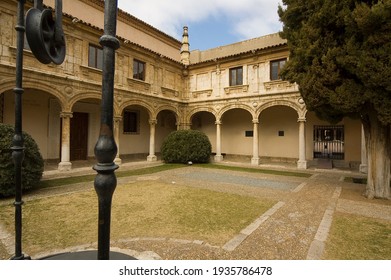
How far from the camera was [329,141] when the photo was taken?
50.7 ft

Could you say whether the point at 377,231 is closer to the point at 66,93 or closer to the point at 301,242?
the point at 301,242

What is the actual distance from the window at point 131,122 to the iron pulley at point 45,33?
15852 mm

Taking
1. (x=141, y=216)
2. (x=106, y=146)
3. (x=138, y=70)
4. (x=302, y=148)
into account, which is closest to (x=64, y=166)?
(x=138, y=70)

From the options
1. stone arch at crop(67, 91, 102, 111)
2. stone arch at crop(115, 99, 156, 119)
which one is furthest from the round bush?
stone arch at crop(115, 99, 156, 119)

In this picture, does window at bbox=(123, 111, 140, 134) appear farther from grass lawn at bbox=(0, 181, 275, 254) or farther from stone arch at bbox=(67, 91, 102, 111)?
grass lawn at bbox=(0, 181, 275, 254)

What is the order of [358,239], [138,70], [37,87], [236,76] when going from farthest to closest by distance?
[236,76]
[138,70]
[37,87]
[358,239]

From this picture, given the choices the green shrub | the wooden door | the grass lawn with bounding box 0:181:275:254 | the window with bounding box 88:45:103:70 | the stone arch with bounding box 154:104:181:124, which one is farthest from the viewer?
the stone arch with bounding box 154:104:181:124

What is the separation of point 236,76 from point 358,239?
1416 centimetres

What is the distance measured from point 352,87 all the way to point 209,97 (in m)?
12.0

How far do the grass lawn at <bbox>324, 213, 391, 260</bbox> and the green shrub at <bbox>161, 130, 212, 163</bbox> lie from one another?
10.3 metres

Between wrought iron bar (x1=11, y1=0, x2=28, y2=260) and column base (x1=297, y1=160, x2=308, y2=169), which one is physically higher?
wrought iron bar (x1=11, y1=0, x2=28, y2=260)

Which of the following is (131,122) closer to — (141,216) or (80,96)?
(80,96)

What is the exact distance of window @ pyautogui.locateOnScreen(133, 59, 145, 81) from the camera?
15062mm
